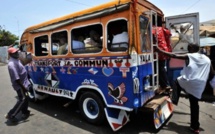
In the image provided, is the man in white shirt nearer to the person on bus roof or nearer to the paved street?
the paved street

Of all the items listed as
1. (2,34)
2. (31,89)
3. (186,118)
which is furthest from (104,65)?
(2,34)

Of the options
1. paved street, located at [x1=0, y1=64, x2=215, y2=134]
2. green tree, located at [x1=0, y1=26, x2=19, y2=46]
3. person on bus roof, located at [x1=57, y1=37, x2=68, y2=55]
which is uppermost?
green tree, located at [x1=0, y1=26, x2=19, y2=46]

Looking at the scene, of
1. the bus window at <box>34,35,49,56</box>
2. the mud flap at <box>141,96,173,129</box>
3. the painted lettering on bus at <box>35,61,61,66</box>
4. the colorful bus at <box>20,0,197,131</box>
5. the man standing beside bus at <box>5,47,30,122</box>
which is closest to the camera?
the colorful bus at <box>20,0,197,131</box>

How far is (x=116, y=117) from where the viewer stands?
441 centimetres

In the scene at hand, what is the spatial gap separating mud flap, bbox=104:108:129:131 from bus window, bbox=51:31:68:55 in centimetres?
189

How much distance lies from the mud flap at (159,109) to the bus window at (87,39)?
1.60m

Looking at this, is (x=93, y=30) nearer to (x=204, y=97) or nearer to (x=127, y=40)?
(x=127, y=40)

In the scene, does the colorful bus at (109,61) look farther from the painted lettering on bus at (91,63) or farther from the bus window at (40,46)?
the bus window at (40,46)

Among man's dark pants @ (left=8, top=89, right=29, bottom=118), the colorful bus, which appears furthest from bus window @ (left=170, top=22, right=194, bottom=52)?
man's dark pants @ (left=8, top=89, right=29, bottom=118)

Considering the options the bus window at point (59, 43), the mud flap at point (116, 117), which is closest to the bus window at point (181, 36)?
the mud flap at point (116, 117)

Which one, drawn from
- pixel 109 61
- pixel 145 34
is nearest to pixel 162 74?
pixel 145 34

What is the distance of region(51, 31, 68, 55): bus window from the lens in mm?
5225

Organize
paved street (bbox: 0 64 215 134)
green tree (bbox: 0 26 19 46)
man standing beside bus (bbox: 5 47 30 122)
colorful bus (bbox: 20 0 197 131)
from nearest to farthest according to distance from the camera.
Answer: colorful bus (bbox: 20 0 197 131)
paved street (bbox: 0 64 215 134)
man standing beside bus (bbox: 5 47 30 122)
green tree (bbox: 0 26 19 46)

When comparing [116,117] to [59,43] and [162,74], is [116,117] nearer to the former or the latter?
[162,74]
